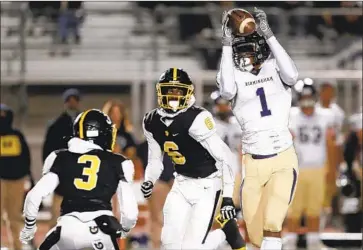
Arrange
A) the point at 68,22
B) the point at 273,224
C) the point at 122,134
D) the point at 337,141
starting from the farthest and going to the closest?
1. the point at 68,22
2. the point at 337,141
3. the point at 122,134
4. the point at 273,224

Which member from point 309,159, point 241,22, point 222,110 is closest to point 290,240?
point 309,159

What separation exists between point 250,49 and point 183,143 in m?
0.79

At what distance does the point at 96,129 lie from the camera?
22.7 ft

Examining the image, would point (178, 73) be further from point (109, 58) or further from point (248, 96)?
point (109, 58)

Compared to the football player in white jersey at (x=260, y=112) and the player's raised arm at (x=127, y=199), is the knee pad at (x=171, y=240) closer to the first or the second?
the football player in white jersey at (x=260, y=112)

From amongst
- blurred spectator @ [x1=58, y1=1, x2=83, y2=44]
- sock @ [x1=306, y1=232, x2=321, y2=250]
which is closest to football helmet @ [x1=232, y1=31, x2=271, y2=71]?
sock @ [x1=306, y1=232, x2=321, y2=250]

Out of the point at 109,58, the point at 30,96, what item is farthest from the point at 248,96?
the point at 109,58

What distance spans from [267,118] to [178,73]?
70 centimetres

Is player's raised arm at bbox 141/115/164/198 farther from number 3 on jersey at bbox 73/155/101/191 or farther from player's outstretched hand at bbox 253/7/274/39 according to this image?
player's outstretched hand at bbox 253/7/274/39

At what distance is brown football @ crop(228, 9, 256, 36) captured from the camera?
290 inches

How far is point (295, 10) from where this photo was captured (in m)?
13.3

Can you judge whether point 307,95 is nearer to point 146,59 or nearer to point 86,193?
point 146,59

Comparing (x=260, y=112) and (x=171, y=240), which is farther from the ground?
(x=260, y=112)

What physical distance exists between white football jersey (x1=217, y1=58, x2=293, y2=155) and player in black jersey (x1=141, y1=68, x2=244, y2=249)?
0.77ft
